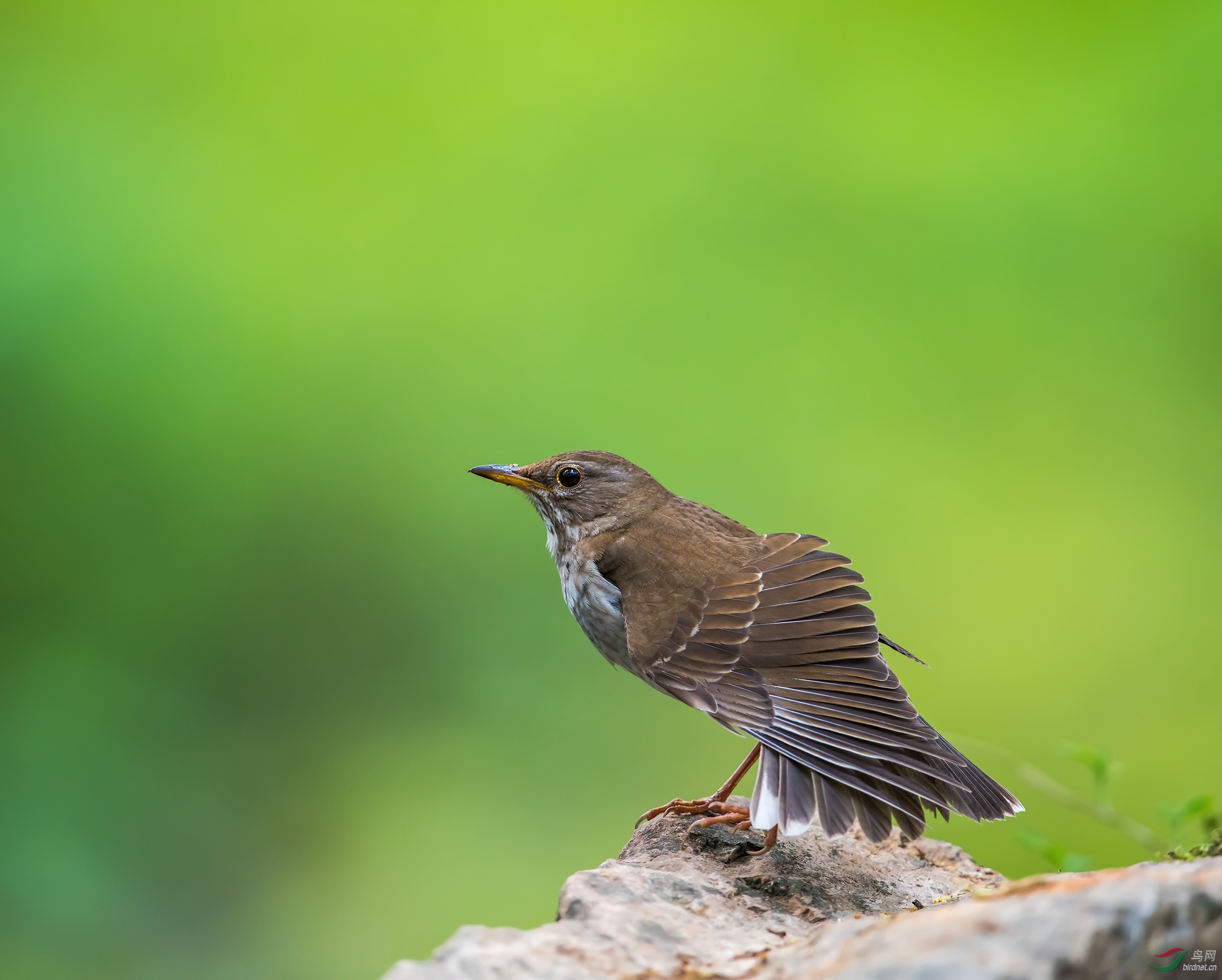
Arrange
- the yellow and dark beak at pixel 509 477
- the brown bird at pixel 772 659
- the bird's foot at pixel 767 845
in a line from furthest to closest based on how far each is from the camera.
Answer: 1. the yellow and dark beak at pixel 509 477
2. the bird's foot at pixel 767 845
3. the brown bird at pixel 772 659

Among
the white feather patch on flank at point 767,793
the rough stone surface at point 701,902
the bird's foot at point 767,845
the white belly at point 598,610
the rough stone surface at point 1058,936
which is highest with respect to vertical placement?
the white belly at point 598,610

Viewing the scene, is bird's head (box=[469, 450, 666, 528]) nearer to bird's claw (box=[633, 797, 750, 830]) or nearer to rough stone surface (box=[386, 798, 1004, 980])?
bird's claw (box=[633, 797, 750, 830])

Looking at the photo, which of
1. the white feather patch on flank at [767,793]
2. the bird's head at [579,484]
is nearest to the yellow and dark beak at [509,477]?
the bird's head at [579,484]

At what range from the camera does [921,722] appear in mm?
3689

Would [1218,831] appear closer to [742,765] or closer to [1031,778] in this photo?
[1031,778]

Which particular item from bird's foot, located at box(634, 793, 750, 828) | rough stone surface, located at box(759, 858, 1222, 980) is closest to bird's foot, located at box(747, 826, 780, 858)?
bird's foot, located at box(634, 793, 750, 828)

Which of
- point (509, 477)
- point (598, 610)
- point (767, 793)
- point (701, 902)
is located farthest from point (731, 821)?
point (509, 477)

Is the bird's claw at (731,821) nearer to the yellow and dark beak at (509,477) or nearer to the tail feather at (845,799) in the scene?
the tail feather at (845,799)

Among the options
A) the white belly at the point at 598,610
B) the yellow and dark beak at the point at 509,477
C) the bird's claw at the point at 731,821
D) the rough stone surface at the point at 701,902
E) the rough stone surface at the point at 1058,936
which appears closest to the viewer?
the rough stone surface at the point at 1058,936

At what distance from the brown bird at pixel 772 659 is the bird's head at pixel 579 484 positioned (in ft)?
0.06

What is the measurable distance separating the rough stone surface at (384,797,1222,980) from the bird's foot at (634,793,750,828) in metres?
0.05

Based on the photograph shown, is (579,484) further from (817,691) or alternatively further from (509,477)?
(817,691)

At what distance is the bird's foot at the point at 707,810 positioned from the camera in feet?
13.0

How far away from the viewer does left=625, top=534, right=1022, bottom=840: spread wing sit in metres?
3.49
